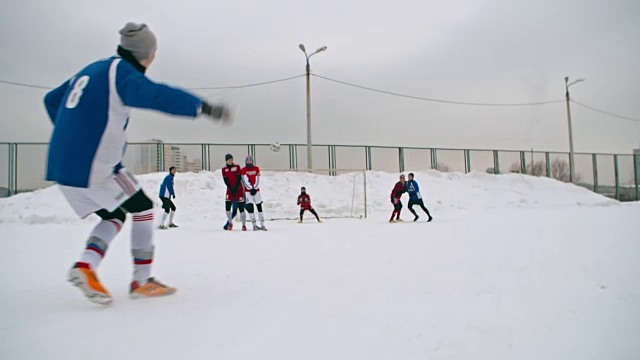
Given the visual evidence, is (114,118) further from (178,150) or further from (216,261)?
(178,150)

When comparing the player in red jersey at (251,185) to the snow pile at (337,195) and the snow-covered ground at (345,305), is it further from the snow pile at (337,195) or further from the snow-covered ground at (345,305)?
the snow pile at (337,195)

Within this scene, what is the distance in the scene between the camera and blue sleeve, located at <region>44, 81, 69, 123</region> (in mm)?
2634

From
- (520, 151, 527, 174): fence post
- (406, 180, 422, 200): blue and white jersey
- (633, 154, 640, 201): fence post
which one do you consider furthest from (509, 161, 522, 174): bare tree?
(406, 180, 422, 200): blue and white jersey

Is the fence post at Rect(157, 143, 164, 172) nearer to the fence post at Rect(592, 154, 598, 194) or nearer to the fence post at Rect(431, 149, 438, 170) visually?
the fence post at Rect(431, 149, 438, 170)

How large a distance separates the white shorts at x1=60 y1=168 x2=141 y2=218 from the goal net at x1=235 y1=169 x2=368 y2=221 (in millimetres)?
14971

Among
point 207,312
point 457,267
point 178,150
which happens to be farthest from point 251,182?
point 178,150

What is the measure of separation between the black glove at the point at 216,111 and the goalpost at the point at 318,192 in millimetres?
15260

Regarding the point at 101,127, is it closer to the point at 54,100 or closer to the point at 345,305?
the point at 54,100

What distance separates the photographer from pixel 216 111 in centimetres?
237

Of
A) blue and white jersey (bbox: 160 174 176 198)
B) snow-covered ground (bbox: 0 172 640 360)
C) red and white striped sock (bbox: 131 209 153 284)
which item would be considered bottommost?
snow-covered ground (bbox: 0 172 640 360)

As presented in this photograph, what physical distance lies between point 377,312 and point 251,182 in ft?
29.0

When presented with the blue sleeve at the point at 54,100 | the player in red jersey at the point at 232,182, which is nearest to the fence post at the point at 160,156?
the player in red jersey at the point at 232,182

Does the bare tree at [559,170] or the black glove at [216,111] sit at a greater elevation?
the bare tree at [559,170]

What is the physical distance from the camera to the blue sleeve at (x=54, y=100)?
104 inches
